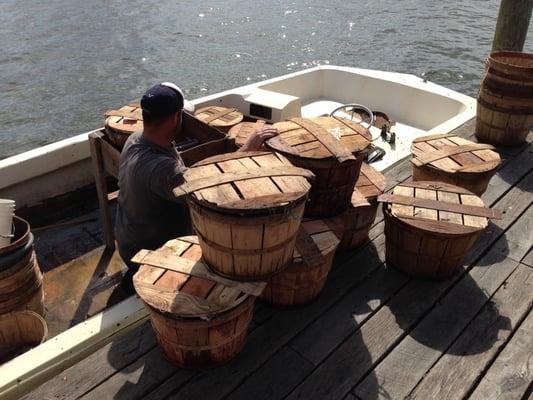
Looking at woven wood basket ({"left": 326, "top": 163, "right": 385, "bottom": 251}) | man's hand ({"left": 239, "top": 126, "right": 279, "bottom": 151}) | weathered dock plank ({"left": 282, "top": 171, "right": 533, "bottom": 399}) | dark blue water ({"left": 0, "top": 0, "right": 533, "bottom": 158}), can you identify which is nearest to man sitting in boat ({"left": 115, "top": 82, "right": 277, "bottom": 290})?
man's hand ({"left": 239, "top": 126, "right": 279, "bottom": 151})

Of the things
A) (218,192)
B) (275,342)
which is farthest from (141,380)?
(218,192)

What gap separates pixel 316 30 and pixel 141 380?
947 inches

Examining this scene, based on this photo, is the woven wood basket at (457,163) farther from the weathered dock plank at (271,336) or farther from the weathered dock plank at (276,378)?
the weathered dock plank at (276,378)

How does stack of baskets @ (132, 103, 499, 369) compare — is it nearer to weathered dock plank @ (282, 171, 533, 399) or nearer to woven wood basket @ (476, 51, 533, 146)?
weathered dock plank @ (282, 171, 533, 399)

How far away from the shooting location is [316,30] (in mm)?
24891

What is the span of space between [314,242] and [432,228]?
1.13 m

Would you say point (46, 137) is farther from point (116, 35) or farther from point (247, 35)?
point (247, 35)

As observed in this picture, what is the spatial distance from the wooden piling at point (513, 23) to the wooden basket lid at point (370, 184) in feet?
19.8

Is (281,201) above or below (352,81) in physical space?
above

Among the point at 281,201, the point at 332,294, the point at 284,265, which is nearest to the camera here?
the point at 281,201

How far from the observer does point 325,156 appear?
12.6ft

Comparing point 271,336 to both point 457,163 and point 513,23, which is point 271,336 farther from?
point 513,23

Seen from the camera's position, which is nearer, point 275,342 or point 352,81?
point 275,342

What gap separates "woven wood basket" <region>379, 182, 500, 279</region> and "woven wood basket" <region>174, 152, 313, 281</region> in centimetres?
147
